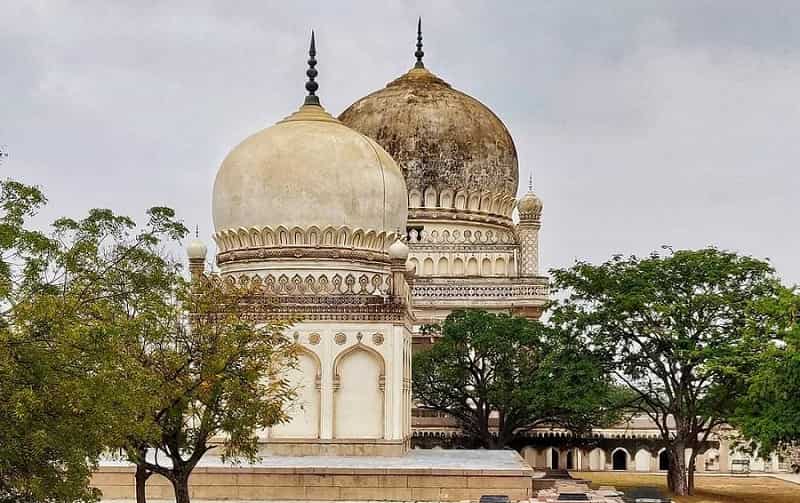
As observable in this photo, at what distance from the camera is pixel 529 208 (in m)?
44.6

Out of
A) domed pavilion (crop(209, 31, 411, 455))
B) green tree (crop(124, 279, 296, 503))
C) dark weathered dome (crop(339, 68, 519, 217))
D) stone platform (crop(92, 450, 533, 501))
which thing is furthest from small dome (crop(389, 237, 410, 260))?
dark weathered dome (crop(339, 68, 519, 217))

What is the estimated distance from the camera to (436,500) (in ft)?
79.3

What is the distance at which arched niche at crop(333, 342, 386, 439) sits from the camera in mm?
27656

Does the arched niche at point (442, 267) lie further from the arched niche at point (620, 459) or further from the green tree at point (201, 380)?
the green tree at point (201, 380)

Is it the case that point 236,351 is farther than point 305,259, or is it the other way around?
point 305,259

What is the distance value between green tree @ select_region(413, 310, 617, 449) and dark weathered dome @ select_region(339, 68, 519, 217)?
7298 mm

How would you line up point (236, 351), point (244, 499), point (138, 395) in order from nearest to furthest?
point (138, 395)
point (236, 351)
point (244, 499)

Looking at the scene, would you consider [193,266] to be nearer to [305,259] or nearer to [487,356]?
[305,259]

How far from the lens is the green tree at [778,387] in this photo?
2672 cm

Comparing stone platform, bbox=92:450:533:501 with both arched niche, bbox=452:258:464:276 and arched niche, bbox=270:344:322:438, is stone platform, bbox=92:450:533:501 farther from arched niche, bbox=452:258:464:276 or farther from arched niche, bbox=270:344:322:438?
arched niche, bbox=452:258:464:276

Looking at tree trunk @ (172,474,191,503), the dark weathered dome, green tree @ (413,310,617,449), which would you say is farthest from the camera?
the dark weathered dome

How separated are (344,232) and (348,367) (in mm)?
3665

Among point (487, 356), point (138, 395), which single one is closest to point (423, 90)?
point (487, 356)

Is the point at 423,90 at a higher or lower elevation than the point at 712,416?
higher
